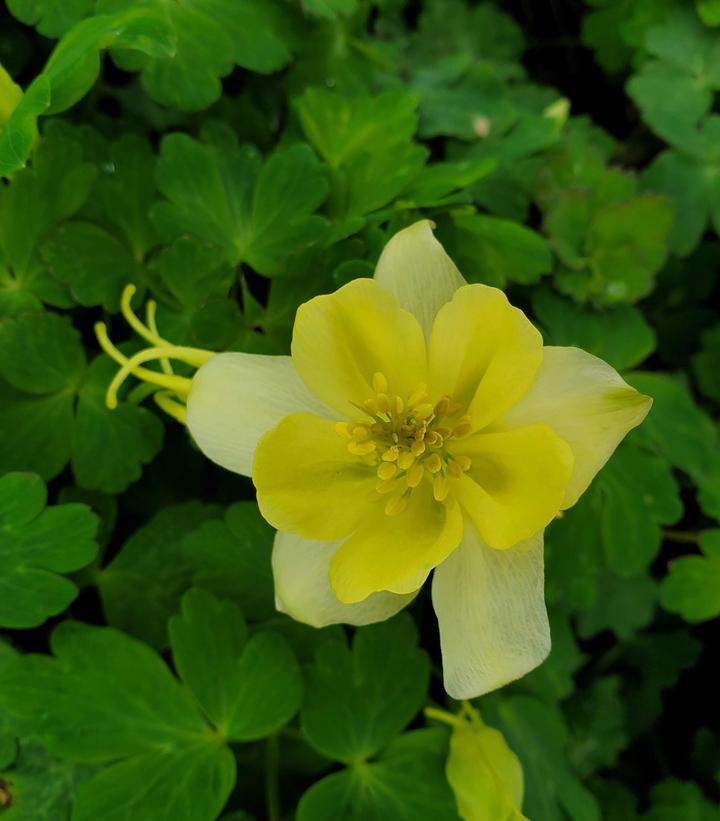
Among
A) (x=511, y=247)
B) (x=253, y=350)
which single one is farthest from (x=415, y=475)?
(x=511, y=247)

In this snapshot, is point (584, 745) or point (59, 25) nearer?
point (59, 25)

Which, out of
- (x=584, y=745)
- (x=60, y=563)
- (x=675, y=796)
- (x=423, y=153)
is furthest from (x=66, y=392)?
(x=675, y=796)

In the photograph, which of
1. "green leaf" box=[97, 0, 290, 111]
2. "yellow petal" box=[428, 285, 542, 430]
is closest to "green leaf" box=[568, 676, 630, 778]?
"yellow petal" box=[428, 285, 542, 430]

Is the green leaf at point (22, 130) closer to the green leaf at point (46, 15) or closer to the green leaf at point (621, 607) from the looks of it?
the green leaf at point (46, 15)

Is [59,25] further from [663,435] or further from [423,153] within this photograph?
[663,435]

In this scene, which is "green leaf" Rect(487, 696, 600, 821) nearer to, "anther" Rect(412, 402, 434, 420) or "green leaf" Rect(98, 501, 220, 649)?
"green leaf" Rect(98, 501, 220, 649)

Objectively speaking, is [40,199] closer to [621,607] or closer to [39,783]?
[39,783]

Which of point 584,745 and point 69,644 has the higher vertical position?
point 69,644
